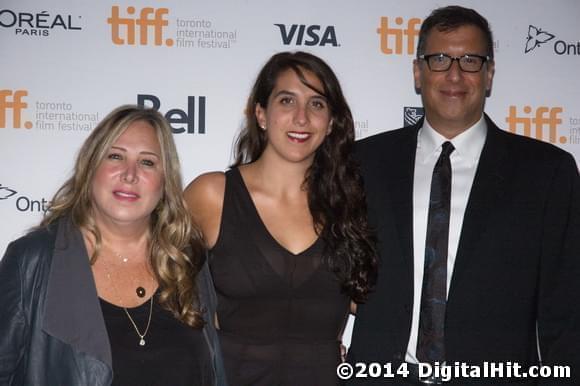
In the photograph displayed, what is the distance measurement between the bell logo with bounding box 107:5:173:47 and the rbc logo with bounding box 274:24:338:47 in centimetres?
65

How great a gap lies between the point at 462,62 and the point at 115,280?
5.24 feet

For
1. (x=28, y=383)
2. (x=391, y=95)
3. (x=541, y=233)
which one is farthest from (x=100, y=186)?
(x=391, y=95)

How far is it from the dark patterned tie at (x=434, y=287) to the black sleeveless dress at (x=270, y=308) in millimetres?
381

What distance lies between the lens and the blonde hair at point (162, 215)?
86.9 inches

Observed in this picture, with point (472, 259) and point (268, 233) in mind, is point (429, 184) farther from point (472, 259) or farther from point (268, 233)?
point (268, 233)

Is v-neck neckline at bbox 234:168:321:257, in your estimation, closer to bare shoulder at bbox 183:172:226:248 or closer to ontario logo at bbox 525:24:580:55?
bare shoulder at bbox 183:172:226:248

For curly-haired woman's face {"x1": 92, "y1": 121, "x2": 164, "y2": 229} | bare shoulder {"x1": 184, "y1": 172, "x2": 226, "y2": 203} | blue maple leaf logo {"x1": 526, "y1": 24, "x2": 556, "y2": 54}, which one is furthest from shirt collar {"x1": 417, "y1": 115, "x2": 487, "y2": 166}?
blue maple leaf logo {"x1": 526, "y1": 24, "x2": 556, "y2": 54}

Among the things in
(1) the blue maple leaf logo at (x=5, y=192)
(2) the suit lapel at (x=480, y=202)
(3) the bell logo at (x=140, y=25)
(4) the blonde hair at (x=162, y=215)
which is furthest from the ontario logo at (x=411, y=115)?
(1) the blue maple leaf logo at (x=5, y=192)

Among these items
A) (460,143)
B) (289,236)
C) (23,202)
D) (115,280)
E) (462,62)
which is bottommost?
(115,280)

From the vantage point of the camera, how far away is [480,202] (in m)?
2.29

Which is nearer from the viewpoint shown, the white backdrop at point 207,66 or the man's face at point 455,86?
the man's face at point 455,86

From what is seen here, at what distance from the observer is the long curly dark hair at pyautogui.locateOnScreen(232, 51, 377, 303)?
250cm

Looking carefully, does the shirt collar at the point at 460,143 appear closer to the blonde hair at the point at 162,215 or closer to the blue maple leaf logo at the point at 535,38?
the blonde hair at the point at 162,215

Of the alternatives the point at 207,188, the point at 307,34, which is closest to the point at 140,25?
the point at 307,34
